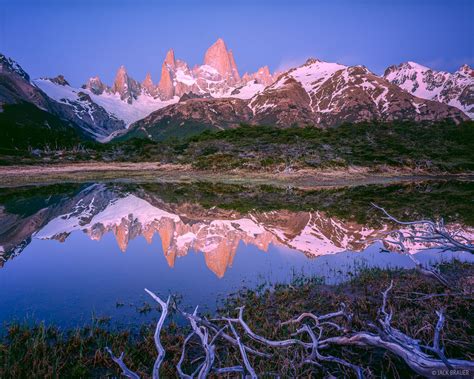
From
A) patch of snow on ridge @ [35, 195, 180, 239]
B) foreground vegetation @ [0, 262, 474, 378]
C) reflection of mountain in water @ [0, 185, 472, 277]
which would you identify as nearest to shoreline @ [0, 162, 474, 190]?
reflection of mountain in water @ [0, 185, 472, 277]

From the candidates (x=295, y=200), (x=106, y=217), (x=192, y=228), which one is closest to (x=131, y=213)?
(x=106, y=217)

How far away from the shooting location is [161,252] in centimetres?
1748

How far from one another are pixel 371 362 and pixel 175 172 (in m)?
59.3

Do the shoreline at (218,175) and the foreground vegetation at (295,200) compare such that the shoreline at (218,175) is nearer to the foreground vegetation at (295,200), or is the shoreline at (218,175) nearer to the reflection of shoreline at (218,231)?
the foreground vegetation at (295,200)

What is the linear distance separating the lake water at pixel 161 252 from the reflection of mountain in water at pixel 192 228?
2.5 inches

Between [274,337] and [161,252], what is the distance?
33.6ft

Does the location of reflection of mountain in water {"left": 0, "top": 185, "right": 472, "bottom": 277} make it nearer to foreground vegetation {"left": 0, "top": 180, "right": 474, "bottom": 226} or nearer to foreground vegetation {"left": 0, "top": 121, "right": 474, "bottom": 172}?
foreground vegetation {"left": 0, "top": 180, "right": 474, "bottom": 226}

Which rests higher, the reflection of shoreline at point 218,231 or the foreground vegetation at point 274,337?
the foreground vegetation at point 274,337

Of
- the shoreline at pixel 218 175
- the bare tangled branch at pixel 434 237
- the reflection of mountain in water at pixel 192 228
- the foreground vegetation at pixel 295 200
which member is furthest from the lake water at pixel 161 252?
the shoreline at pixel 218 175

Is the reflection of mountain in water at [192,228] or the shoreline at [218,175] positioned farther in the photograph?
the shoreline at [218,175]

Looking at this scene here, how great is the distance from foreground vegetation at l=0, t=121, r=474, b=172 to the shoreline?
2.13 metres

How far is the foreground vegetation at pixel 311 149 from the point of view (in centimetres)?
6394

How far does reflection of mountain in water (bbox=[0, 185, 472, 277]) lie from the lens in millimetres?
18391

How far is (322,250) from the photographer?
1823 cm
